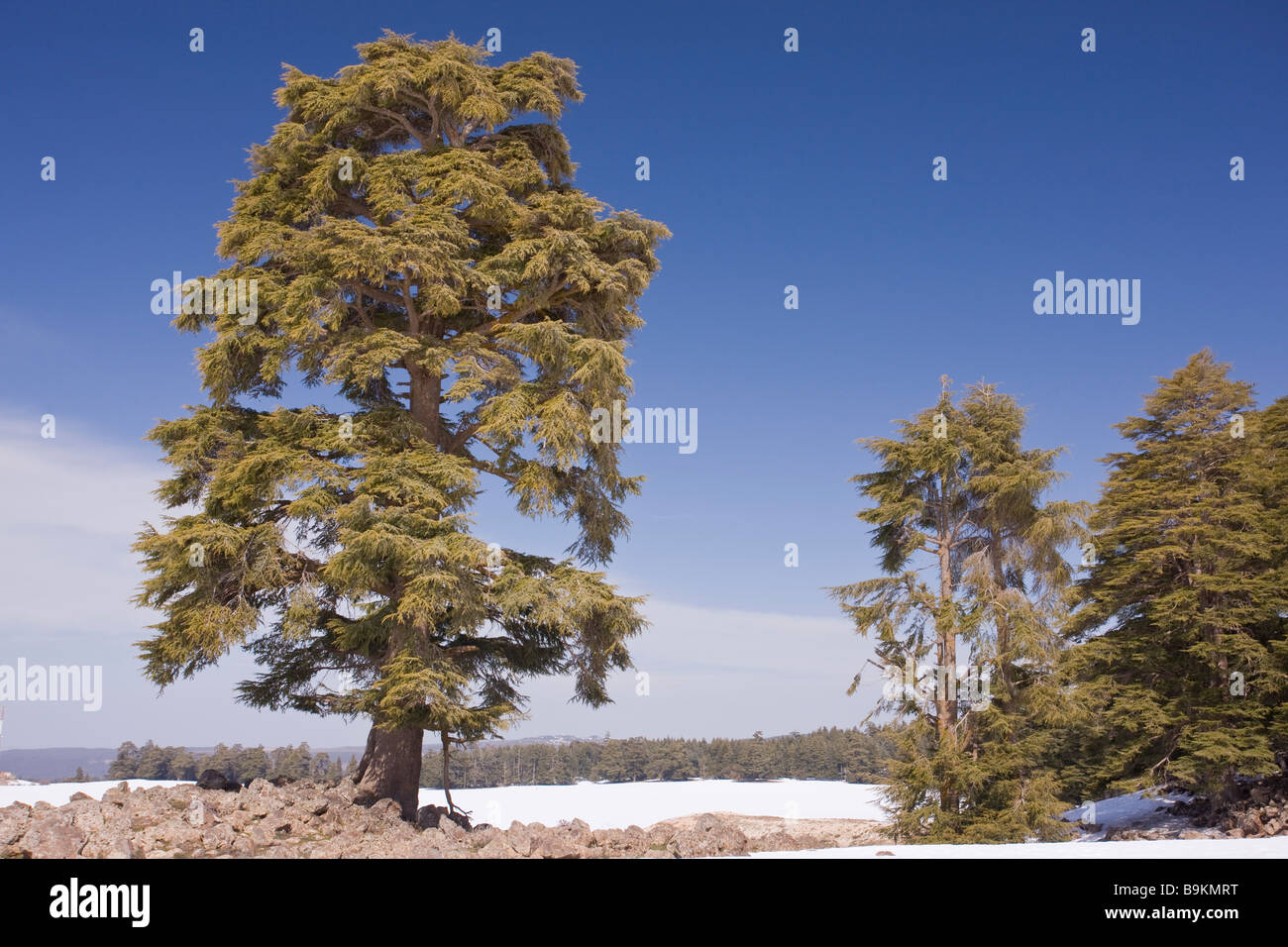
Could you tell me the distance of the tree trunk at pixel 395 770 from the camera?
12906 mm

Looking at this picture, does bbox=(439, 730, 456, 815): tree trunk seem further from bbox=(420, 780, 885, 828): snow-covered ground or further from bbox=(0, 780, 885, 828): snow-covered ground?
bbox=(420, 780, 885, 828): snow-covered ground

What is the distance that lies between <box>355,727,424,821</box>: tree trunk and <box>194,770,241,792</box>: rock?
1.80 m

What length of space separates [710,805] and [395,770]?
11.5 meters

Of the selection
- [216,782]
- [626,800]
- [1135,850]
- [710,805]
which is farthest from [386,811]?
[710,805]

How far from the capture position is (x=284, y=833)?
10250 mm

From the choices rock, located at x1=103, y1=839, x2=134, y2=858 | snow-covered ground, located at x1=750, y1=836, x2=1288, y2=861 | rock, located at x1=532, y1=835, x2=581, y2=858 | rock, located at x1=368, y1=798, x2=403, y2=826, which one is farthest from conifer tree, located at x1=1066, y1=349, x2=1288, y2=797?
rock, located at x1=103, y1=839, x2=134, y2=858

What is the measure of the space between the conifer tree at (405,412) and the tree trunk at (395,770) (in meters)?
0.04

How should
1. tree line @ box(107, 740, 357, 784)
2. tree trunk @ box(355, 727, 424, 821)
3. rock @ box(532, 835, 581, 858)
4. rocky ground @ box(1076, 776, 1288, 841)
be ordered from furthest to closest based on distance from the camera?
tree line @ box(107, 740, 357, 784), rocky ground @ box(1076, 776, 1288, 841), tree trunk @ box(355, 727, 424, 821), rock @ box(532, 835, 581, 858)

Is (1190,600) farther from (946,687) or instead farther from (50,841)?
(50,841)

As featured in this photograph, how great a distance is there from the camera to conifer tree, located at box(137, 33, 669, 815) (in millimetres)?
11812

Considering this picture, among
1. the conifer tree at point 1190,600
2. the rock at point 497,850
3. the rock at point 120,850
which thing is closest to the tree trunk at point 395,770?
the rock at point 497,850
